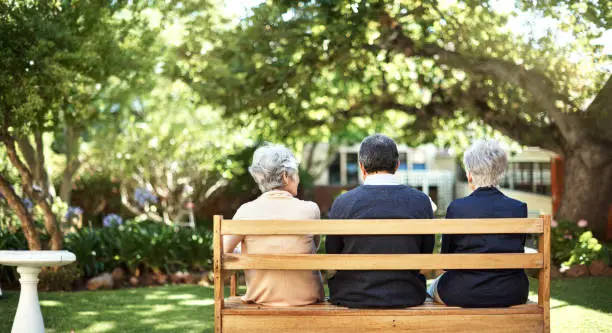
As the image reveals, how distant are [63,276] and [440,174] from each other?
18.6 meters

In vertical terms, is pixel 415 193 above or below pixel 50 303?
above

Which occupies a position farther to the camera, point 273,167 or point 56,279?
point 56,279

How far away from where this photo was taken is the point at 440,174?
87.7ft

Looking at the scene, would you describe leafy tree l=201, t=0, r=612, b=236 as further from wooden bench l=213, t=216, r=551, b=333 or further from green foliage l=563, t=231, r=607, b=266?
wooden bench l=213, t=216, r=551, b=333

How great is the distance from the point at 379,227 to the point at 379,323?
1.60ft

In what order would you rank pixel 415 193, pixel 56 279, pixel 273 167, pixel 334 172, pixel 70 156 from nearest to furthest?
pixel 415 193 < pixel 273 167 < pixel 56 279 < pixel 70 156 < pixel 334 172

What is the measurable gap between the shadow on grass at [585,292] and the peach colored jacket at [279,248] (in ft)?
14.3

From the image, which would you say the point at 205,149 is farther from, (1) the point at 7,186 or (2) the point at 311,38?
(1) the point at 7,186

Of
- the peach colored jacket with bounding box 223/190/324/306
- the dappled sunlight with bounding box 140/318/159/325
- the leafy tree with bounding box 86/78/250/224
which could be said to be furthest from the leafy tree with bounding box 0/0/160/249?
the leafy tree with bounding box 86/78/250/224

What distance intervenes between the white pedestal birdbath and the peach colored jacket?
1681mm

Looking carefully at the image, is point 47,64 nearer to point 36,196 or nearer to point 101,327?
point 36,196

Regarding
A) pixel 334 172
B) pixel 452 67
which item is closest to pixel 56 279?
pixel 452 67

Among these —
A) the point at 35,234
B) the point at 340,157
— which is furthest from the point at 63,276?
the point at 340,157

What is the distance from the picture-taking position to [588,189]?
1296 cm
